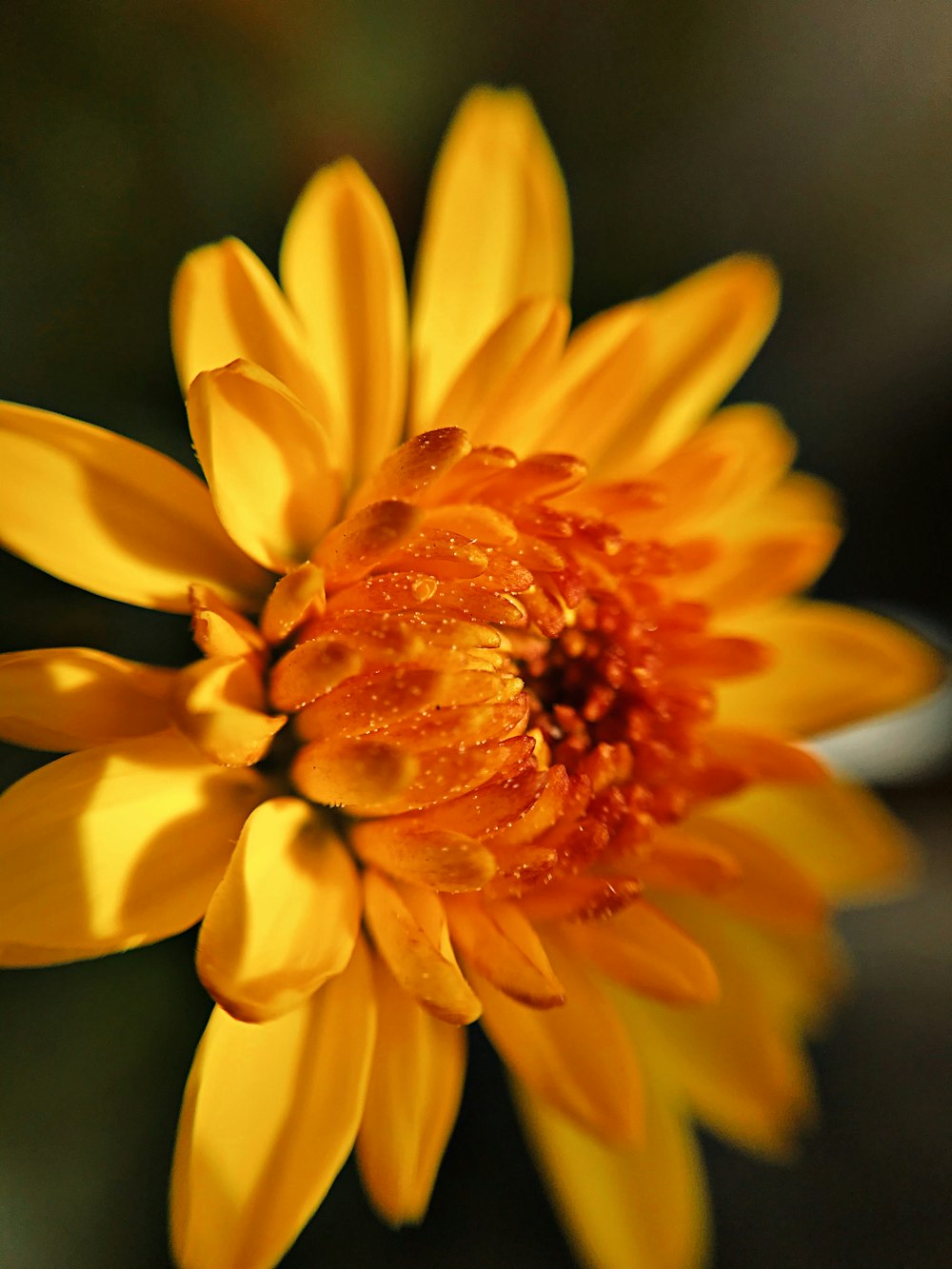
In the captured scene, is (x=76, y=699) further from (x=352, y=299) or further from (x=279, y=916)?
(x=352, y=299)

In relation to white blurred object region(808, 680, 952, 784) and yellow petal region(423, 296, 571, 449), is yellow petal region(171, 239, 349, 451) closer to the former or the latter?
→ yellow petal region(423, 296, 571, 449)

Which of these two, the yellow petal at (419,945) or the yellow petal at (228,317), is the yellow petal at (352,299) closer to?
the yellow petal at (228,317)

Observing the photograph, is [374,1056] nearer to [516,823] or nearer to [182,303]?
[516,823]

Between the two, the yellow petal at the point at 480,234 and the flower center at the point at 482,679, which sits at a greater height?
the yellow petal at the point at 480,234

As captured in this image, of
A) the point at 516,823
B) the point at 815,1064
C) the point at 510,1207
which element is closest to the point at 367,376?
the point at 516,823

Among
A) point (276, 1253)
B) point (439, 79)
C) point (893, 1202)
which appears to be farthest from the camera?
point (893, 1202)

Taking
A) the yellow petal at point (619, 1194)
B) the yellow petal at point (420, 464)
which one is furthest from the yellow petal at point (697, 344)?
the yellow petal at point (619, 1194)
